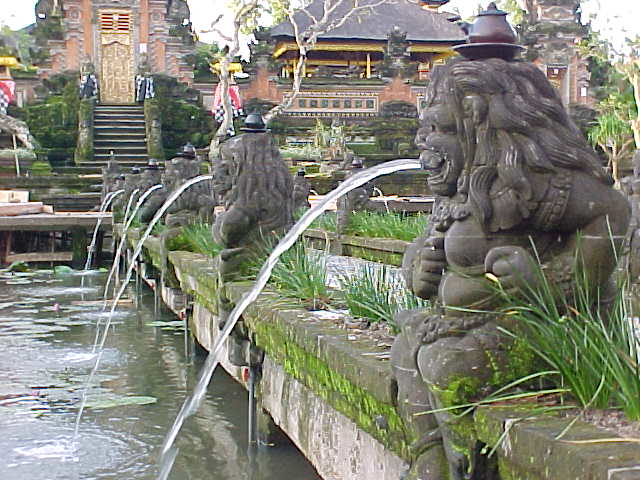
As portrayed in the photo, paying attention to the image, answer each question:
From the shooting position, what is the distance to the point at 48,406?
246 inches

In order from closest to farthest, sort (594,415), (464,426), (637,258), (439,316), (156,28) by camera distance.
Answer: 1. (594,415)
2. (464,426)
3. (439,316)
4. (637,258)
5. (156,28)

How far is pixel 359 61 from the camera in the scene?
1581 inches

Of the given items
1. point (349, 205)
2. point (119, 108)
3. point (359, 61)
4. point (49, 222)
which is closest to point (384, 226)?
point (349, 205)

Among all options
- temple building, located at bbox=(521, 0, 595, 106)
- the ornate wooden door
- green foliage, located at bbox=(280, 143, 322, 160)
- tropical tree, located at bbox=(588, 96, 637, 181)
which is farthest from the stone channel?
temple building, located at bbox=(521, 0, 595, 106)

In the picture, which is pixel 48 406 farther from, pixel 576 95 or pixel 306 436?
pixel 576 95

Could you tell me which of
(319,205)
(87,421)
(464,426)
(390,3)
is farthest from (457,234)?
(390,3)

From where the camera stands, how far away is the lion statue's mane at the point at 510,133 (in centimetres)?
256

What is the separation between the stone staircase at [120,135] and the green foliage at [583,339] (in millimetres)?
24575

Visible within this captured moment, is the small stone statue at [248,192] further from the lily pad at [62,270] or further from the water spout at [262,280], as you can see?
the lily pad at [62,270]

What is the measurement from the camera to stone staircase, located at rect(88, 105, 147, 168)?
1076 inches

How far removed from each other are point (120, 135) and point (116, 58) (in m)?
5.21

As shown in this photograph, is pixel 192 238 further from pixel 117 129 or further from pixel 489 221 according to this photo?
pixel 117 129

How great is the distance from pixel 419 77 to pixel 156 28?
10564 millimetres

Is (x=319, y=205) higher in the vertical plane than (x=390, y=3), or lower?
lower
